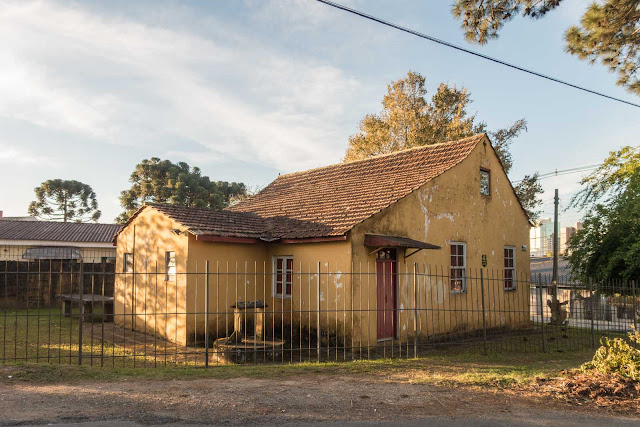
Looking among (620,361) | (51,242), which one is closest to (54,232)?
(51,242)

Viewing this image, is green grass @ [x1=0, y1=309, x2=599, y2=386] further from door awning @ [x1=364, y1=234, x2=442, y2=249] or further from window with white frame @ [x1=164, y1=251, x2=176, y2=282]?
door awning @ [x1=364, y1=234, x2=442, y2=249]

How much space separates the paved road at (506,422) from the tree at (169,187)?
34.4 metres

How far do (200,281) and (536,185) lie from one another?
72.3 ft

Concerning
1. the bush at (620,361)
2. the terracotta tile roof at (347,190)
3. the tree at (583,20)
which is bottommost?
the bush at (620,361)

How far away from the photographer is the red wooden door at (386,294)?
1215 cm

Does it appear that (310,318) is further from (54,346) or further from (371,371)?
(54,346)

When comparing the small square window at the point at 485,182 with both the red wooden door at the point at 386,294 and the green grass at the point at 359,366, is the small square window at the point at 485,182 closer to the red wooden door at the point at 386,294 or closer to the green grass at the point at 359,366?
the red wooden door at the point at 386,294

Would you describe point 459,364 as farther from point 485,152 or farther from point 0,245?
point 0,245

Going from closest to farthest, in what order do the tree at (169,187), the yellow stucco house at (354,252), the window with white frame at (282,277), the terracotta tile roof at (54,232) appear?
1. the yellow stucco house at (354,252)
2. the window with white frame at (282,277)
3. the terracotta tile roof at (54,232)
4. the tree at (169,187)

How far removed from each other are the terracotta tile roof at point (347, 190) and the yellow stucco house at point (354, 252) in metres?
0.06

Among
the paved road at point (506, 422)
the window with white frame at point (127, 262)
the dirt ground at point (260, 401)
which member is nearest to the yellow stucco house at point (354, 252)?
the window with white frame at point (127, 262)

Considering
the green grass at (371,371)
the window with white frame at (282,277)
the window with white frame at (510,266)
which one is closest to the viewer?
the green grass at (371,371)

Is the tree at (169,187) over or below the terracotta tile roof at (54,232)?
over

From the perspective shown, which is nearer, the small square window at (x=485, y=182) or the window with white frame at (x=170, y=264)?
the window with white frame at (x=170, y=264)
